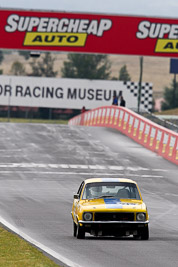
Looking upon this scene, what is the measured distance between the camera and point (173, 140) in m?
33.2

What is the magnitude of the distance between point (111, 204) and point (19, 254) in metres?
2.36

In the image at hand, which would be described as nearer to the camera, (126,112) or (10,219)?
(10,219)

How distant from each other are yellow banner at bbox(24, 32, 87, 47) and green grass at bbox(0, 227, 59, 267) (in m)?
41.1

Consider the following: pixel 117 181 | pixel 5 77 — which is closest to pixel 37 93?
pixel 5 77

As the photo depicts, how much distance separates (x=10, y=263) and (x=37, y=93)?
6913cm

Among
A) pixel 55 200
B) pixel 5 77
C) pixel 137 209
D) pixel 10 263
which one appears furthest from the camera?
pixel 5 77

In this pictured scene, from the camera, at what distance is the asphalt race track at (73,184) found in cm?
1196

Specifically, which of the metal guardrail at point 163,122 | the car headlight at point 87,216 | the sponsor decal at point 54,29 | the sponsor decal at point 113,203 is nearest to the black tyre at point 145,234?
the sponsor decal at point 113,203

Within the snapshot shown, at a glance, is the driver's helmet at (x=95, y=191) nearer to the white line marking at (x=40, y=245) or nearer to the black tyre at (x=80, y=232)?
the black tyre at (x=80, y=232)

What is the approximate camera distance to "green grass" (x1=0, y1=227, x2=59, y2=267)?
408 inches

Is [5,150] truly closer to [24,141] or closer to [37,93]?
[24,141]

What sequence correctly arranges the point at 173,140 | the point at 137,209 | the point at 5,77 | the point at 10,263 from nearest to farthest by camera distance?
the point at 10,263 → the point at 137,209 → the point at 173,140 → the point at 5,77

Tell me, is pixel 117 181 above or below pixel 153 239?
above

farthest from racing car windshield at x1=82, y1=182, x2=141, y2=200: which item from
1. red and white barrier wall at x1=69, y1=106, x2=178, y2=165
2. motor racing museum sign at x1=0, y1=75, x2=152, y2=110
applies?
motor racing museum sign at x1=0, y1=75, x2=152, y2=110
